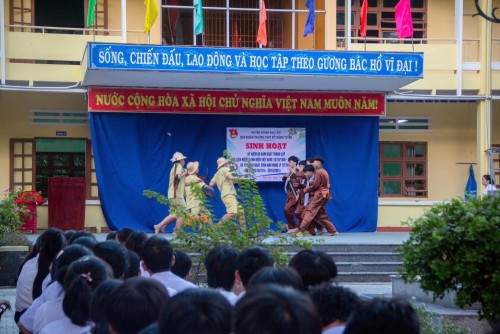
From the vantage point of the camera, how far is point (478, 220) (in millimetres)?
5844

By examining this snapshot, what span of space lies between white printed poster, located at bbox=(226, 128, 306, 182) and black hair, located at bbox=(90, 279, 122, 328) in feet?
42.4

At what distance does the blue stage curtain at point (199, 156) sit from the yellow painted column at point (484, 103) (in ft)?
7.33

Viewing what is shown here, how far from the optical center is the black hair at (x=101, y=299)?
360 centimetres

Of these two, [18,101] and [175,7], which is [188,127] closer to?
[175,7]

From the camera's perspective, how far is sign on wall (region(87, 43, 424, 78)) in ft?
47.8

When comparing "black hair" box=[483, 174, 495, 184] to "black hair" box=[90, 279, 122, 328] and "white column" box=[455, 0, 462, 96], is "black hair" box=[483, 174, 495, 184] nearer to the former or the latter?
"white column" box=[455, 0, 462, 96]

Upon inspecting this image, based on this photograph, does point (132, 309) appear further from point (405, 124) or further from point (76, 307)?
point (405, 124)

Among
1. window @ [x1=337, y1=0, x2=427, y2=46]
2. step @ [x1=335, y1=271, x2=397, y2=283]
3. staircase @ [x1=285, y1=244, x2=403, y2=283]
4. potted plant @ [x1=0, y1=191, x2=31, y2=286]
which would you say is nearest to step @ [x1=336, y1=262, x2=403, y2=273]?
staircase @ [x1=285, y1=244, x2=403, y2=283]

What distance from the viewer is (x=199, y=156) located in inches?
658

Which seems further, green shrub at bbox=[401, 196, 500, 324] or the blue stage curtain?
the blue stage curtain

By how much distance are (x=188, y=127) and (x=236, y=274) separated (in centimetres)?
1165

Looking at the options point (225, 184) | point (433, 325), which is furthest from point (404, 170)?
point (433, 325)

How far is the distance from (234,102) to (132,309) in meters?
13.5

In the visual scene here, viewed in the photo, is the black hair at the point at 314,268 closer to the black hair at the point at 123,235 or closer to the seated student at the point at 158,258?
the seated student at the point at 158,258
